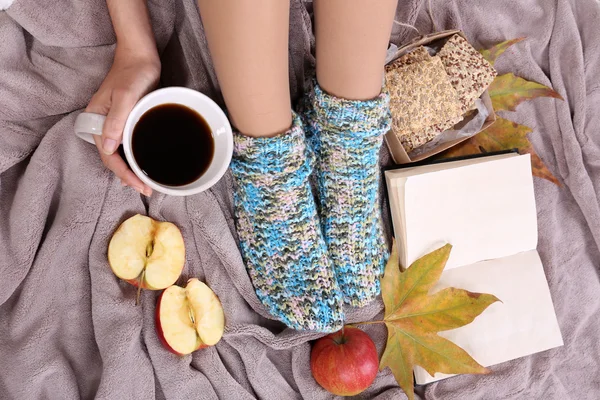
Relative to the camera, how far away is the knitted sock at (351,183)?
71 cm

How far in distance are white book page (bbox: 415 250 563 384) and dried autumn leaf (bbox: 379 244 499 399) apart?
0.05 metres

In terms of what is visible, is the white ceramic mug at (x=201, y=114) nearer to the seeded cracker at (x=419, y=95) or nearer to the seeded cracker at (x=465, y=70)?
the seeded cracker at (x=419, y=95)

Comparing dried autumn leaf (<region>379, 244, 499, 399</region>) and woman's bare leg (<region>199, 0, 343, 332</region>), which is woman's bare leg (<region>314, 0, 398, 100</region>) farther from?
dried autumn leaf (<region>379, 244, 499, 399</region>)

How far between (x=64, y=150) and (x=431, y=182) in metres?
0.58

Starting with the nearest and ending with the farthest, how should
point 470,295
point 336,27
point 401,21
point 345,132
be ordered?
point 336,27 → point 345,132 → point 470,295 → point 401,21

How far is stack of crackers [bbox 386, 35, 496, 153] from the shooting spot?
828 mm

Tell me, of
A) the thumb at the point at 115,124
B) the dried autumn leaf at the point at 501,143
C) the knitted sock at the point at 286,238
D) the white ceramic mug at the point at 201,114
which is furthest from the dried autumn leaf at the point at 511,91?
the thumb at the point at 115,124

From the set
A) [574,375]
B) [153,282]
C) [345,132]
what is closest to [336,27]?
[345,132]

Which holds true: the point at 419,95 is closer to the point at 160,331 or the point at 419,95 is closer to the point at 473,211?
the point at 473,211

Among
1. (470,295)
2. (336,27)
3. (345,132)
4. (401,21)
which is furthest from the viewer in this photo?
(401,21)

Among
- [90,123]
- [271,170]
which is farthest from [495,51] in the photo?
[90,123]

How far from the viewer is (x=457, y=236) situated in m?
0.87

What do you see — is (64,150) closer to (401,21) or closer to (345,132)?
(345,132)

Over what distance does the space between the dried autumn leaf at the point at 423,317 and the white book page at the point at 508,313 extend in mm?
46
